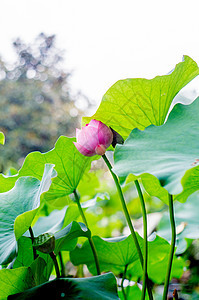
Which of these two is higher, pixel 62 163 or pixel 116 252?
pixel 62 163

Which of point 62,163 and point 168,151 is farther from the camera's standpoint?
point 62,163

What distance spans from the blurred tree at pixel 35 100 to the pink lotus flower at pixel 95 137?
9.43ft

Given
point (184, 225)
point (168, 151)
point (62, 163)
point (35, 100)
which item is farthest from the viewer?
point (35, 100)

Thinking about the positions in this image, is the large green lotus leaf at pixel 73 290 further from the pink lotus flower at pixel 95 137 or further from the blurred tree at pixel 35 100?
the blurred tree at pixel 35 100

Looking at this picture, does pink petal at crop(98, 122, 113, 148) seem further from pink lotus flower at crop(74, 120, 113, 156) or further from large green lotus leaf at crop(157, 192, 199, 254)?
large green lotus leaf at crop(157, 192, 199, 254)

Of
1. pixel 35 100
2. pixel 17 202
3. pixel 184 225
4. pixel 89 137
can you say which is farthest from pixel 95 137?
pixel 35 100

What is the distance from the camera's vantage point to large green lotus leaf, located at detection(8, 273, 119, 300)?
1.11 ft

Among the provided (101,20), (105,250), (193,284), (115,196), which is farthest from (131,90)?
(101,20)

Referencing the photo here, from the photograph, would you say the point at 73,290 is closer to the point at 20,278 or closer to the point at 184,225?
the point at 20,278

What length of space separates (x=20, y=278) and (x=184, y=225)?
41 cm

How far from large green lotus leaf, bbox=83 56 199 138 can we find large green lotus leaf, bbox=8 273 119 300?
7.4 inches

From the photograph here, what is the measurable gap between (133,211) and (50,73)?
2.52 m

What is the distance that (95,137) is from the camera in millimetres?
367

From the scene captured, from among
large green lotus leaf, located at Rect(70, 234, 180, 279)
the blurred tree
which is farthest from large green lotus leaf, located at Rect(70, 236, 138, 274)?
the blurred tree
